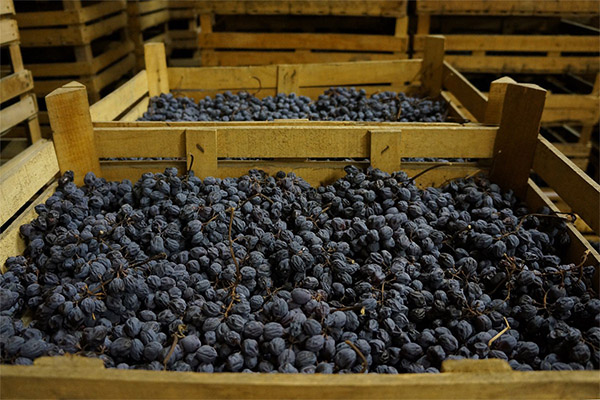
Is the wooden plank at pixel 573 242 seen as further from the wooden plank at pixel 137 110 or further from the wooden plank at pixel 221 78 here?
the wooden plank at pixel 137 110

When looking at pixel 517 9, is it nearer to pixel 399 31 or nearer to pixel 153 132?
pixel 399 31

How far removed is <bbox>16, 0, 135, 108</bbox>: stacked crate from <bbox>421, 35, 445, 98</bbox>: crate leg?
294 centimetres

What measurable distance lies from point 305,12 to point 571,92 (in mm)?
2592

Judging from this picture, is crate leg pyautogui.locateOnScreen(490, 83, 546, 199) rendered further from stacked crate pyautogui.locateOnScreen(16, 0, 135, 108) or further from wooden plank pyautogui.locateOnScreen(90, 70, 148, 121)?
stacked crate pyautogui.locateOnScreen(16, 0, 135, 108)

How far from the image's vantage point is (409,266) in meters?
1.74

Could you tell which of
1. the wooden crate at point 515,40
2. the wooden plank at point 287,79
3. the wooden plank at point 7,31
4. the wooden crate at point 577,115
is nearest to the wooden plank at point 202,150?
the wooden plank at point 287,79

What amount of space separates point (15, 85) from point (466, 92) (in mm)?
3060

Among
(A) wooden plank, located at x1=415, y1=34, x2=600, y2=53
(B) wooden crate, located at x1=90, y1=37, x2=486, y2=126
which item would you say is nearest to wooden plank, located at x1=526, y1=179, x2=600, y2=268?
(B) wooden crate, located at x1=90, y1=37, x2=486, y2=126

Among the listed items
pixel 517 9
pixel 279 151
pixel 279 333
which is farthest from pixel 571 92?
pixel 279 333

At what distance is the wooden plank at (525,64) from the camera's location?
4.12 metres

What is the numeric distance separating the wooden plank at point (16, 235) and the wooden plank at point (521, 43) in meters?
3.36

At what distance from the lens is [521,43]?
412 cm

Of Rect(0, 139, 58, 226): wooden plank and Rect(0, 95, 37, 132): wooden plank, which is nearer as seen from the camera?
Rect(0, 139, 58, 226): wooden plank

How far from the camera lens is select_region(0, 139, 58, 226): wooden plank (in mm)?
1908
